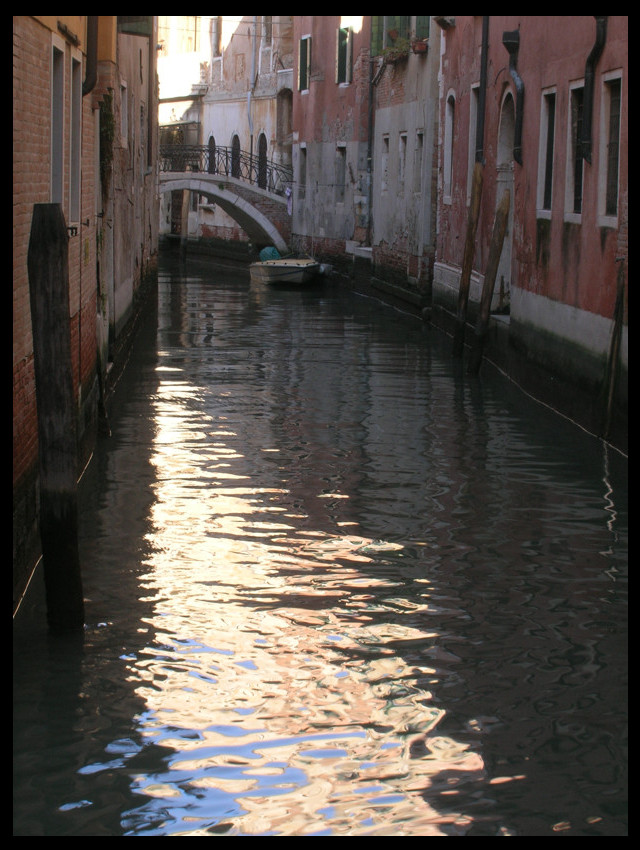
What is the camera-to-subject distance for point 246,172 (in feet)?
110

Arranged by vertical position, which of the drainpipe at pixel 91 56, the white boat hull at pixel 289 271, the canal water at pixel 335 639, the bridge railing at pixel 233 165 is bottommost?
the canal water at pixel 335 639

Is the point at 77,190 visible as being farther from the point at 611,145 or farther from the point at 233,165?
the point at 233,165

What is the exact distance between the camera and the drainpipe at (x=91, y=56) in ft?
27.8

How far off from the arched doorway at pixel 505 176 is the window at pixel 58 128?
7.14m

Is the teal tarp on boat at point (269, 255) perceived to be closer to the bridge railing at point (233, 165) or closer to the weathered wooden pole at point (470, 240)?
the bridge railing at point (233, 165)

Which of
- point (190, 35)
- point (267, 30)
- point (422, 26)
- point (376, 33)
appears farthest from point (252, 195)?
point (422, 26)

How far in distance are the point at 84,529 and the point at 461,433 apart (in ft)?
12.5

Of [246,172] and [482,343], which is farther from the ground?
[246,172]

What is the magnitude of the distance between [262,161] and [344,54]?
724 cm

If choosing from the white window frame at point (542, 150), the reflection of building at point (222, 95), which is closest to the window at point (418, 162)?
the white window frame at point (542, 150)
